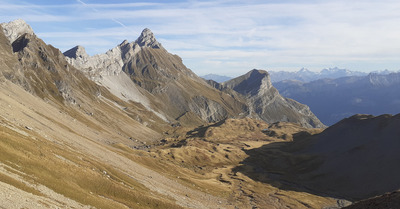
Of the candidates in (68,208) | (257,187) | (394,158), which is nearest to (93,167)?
(68,208)

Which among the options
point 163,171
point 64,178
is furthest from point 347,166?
point 64,178

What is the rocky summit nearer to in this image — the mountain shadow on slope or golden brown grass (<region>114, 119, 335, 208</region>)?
the mountain shadow on slope

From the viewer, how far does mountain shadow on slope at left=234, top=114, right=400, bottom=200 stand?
139500mm

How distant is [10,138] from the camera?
2285 inches

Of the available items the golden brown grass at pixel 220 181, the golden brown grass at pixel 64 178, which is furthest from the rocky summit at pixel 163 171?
the golden brown grass at pixel 220 181

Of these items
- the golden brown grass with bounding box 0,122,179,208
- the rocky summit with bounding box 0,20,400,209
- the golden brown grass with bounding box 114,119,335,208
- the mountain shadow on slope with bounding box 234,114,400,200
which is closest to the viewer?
the golden brown grass with bounding box 0,122,179,208

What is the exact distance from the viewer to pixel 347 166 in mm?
159250

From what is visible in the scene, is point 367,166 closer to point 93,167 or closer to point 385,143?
point 385,143

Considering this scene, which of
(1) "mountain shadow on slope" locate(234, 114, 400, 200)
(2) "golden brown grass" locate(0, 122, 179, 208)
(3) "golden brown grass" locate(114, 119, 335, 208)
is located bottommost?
(3) "golden brown grass" locate(114, 119, 335, 208)

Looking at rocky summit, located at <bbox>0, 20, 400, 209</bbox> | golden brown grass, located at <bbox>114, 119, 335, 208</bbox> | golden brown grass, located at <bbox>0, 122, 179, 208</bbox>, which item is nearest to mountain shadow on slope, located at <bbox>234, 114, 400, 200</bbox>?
rocky summit, located at <bbox>0, 20, 400, 209</bbox>

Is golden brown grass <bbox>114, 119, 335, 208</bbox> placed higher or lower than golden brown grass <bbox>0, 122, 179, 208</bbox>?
lower

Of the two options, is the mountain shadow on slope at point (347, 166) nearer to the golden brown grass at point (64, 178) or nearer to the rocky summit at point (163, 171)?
the rocky summit at point (163, 171)

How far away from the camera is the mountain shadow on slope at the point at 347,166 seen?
140 m

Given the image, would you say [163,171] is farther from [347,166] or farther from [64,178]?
[347,166]
